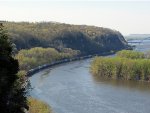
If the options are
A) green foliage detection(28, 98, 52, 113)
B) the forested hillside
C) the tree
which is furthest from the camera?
the forested hillside

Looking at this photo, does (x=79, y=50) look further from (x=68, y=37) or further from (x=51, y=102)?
(x=51, y=102)

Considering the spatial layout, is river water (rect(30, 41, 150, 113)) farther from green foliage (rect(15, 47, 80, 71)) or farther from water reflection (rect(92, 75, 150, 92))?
green foliage (rect(15, 47, 80, 71))

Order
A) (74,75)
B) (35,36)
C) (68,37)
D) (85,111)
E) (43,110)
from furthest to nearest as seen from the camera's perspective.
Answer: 1. (68,37)
2. (35,36)
3. (74,75)
4. (85,111)
5. (43,110)

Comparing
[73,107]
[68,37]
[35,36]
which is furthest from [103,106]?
[68,37]

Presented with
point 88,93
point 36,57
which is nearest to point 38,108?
point 88,93

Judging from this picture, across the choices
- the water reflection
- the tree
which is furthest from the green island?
the tree

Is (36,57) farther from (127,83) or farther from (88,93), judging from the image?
(88,93)

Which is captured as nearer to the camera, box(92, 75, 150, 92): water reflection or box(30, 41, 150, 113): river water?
box(30, 41, 150, 113): river water

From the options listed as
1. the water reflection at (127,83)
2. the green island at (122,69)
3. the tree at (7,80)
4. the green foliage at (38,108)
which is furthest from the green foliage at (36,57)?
the tree at (7,80)

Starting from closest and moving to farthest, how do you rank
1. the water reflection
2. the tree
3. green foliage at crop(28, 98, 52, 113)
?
1. the tree
2. green foliage at crop(28, 98, 52, 113)
3. the water reflection
